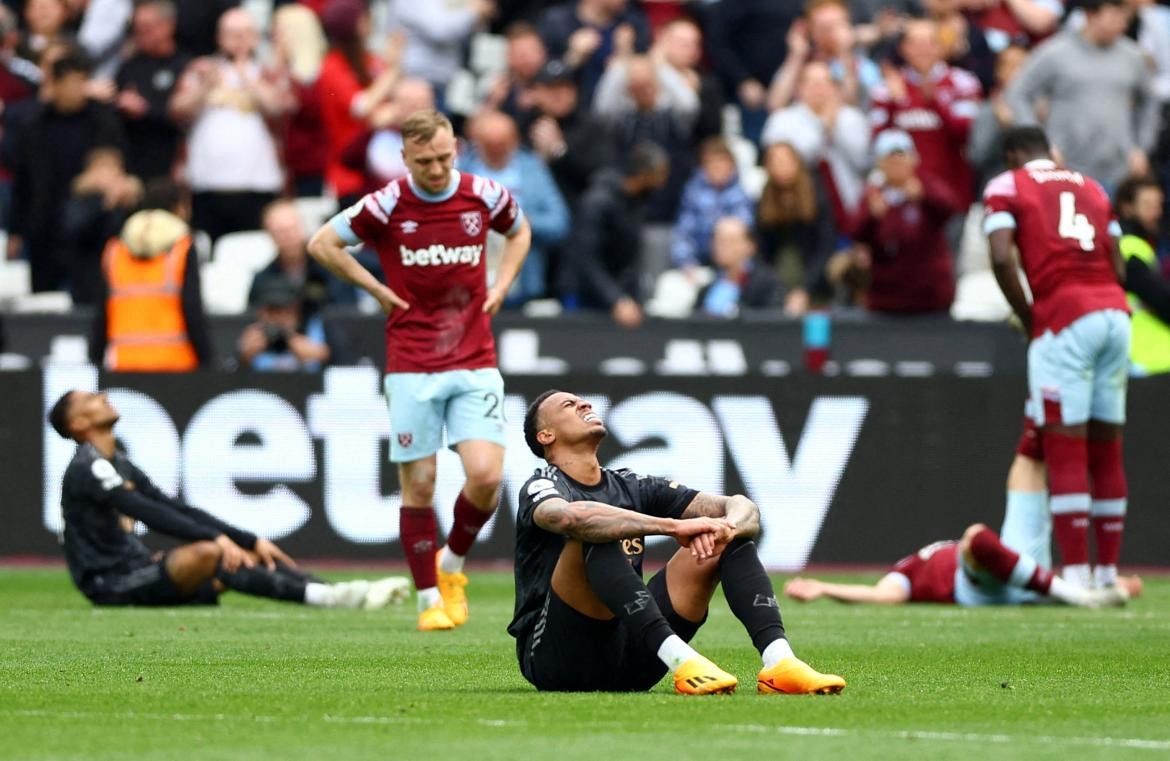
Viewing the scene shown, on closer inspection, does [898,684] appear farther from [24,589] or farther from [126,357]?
[126,357]

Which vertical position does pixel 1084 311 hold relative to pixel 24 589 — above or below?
above

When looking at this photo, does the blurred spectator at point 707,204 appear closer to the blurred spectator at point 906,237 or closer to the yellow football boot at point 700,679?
the blurred spectator at point 906,237

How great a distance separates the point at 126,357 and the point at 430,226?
16.9ft

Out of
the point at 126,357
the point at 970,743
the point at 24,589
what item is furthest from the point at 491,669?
the point at 126,357

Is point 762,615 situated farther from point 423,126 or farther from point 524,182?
point 524,182

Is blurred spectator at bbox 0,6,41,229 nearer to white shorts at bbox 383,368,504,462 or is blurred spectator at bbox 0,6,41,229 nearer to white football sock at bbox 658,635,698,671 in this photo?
white shorts at bbox 383,368,504,462

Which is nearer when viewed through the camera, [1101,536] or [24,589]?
[1101,536]

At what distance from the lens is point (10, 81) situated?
18.9 metres

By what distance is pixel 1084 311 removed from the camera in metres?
12.0

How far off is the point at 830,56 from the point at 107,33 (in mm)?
6201

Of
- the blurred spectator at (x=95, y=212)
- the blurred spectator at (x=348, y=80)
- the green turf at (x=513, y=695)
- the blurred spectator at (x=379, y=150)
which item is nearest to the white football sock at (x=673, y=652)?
the green turf at (x=513, y=695)

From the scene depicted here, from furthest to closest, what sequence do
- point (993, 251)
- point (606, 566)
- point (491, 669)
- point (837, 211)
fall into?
point (837, 211), point (993, 251), point (491, 669), point (606, 566)

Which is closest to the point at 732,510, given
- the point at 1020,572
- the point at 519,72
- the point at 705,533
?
the point at 705,533

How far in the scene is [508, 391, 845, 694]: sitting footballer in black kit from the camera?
693cm
